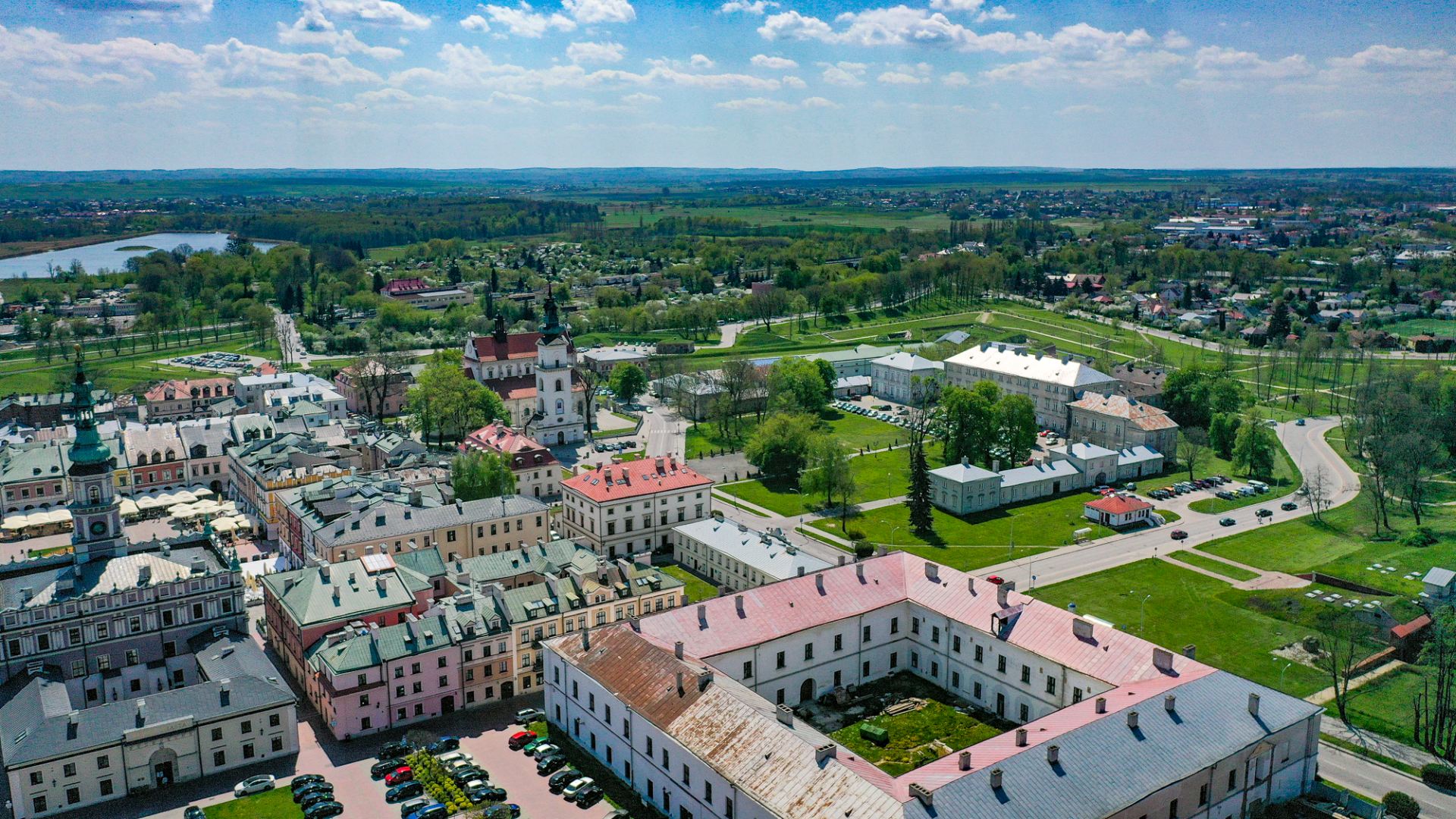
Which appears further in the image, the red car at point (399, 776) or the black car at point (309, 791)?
the red car at point (399, 776)

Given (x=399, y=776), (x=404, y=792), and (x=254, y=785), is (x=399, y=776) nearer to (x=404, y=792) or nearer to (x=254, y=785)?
(x=404, y=792)

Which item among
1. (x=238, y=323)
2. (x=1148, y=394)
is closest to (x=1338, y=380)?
(x=1148, y=394)

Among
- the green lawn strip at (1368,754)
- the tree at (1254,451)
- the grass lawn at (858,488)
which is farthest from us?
the tree at (1254,451)

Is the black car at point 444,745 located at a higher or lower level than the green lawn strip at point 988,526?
higher

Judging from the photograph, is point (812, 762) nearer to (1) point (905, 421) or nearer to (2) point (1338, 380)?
(1) point (905, 421)

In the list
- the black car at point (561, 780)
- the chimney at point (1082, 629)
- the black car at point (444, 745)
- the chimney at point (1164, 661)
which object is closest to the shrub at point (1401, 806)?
the chimney at point (1164, 661)

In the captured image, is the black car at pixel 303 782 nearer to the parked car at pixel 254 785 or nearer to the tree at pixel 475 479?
the parked car at pixel 254 785

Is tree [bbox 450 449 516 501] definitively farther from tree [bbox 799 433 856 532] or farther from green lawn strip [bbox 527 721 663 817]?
green lawn strip [bbox 527 721 663 817]

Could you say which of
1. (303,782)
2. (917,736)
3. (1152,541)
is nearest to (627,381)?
(1152,541)
